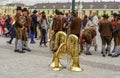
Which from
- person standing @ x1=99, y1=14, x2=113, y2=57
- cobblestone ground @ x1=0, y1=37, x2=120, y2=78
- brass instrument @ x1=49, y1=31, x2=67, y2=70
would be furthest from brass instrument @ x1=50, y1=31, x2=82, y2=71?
person standing @ x1=99, y1=14, x2=113, y2=57

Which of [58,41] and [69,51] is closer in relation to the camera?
[69,51]

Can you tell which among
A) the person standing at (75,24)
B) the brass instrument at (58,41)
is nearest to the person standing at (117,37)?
the person standing at (75,24)

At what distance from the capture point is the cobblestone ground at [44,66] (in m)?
10.5

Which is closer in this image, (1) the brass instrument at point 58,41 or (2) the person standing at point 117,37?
(1) the brass instrument at point 58,41

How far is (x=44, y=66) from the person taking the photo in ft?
39.2

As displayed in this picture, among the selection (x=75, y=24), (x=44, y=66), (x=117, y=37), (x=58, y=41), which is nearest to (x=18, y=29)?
(x=75, y=24)

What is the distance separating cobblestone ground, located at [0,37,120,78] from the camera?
1053cm

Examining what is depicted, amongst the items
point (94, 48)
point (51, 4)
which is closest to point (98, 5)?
point (51, 4)

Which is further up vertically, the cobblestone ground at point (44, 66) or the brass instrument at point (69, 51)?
the brass instrument at point (69, 51)

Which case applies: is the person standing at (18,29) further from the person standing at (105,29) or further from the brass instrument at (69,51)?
the brass instrument at (69,51)

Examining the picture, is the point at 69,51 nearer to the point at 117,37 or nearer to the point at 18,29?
the point at 117,37

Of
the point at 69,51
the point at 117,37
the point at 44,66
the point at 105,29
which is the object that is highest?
the point at 105,29

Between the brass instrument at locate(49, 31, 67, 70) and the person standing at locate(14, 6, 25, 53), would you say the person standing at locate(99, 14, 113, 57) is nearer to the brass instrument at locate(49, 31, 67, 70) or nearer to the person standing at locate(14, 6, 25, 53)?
the brass instrument at locate(49, 31, 67, 70)

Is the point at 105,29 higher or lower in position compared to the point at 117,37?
higher
